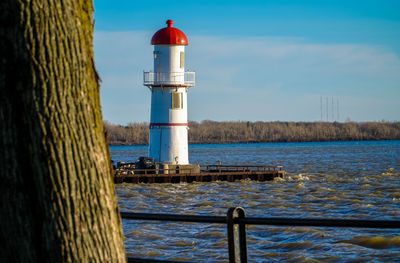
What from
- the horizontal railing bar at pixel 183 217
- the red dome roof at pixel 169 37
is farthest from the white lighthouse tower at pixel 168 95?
the horizontal railing bar at pixel 183 217

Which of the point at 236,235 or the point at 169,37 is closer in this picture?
the point at 236,235

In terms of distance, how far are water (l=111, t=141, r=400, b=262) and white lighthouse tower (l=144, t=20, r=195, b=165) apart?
2511 mm

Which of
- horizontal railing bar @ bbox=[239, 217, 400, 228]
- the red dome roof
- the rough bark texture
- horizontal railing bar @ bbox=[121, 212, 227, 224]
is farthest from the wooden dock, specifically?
the rough bark texture

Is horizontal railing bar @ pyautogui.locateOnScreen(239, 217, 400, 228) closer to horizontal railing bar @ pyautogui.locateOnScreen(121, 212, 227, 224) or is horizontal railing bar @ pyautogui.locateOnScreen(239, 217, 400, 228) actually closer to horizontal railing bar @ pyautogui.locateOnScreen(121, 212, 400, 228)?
horizontal railing bar @ pyautogui.locateOnScreen(121, 212, 400, 228)

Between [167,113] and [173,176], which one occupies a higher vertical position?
[167,113]

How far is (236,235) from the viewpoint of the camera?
4.20 m

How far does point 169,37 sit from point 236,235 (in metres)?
28.7

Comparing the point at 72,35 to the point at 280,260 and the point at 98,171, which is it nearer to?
the point at 98,171

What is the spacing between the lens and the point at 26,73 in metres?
2.91

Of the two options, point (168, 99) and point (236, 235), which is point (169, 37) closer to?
point (168, 99)

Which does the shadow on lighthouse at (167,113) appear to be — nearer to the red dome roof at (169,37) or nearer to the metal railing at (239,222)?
the red dome roof at (169,37)

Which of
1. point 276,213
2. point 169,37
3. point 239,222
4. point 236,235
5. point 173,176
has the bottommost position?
point 276,213

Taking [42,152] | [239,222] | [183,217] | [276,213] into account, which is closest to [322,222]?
[239,222]

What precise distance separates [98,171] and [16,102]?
0.60 meters
